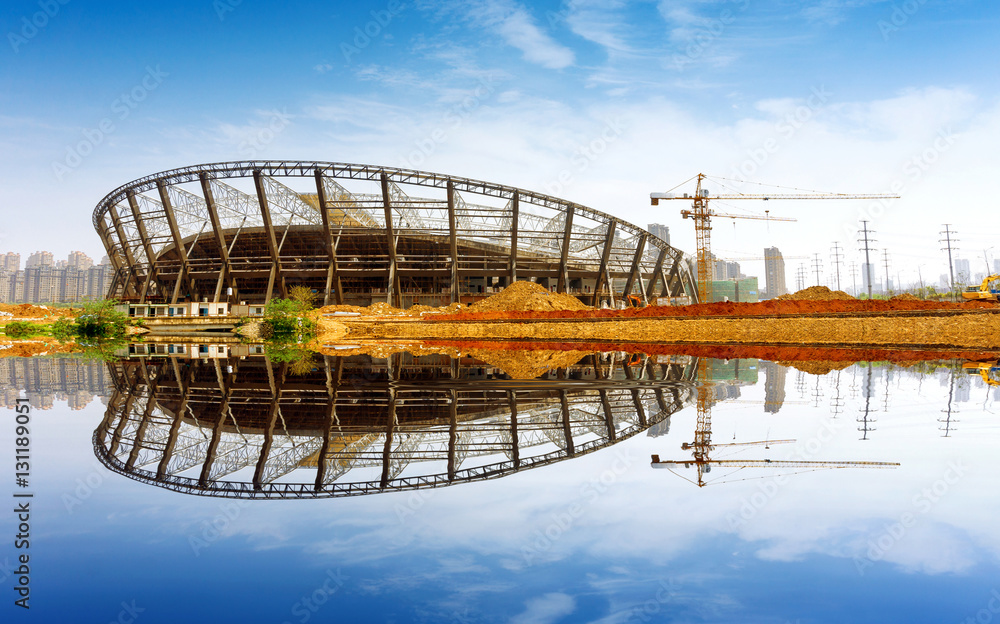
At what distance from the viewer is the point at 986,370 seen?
14.2 m

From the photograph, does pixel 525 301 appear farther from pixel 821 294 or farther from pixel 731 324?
pixel 821 294

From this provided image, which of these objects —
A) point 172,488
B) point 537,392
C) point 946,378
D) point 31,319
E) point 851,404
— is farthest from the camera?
point 31,319

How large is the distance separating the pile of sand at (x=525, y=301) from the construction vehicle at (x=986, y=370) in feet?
84.2

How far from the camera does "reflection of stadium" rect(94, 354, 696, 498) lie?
637 centimetres

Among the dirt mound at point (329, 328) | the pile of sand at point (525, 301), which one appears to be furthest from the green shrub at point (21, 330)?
the pile of sand at point (525, 301)

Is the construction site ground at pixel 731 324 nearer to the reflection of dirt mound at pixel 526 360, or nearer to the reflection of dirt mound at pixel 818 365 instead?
the reflection of dirt mound at pixel 818 365

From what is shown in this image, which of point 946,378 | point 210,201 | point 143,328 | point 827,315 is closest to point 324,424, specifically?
point 946,378

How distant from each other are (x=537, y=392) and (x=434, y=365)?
704 centimetres

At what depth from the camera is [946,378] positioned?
1315 centimetres

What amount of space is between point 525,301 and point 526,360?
2109 centimetres

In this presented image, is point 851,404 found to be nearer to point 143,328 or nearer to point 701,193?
point 143,328

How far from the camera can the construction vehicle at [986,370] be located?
1247cm

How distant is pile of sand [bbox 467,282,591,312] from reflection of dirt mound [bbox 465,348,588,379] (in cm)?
1599

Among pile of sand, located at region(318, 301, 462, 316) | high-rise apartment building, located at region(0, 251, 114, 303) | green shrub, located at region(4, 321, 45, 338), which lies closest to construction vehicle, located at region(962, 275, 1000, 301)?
pile of sand, located at region(318, 301, 462, 316)
